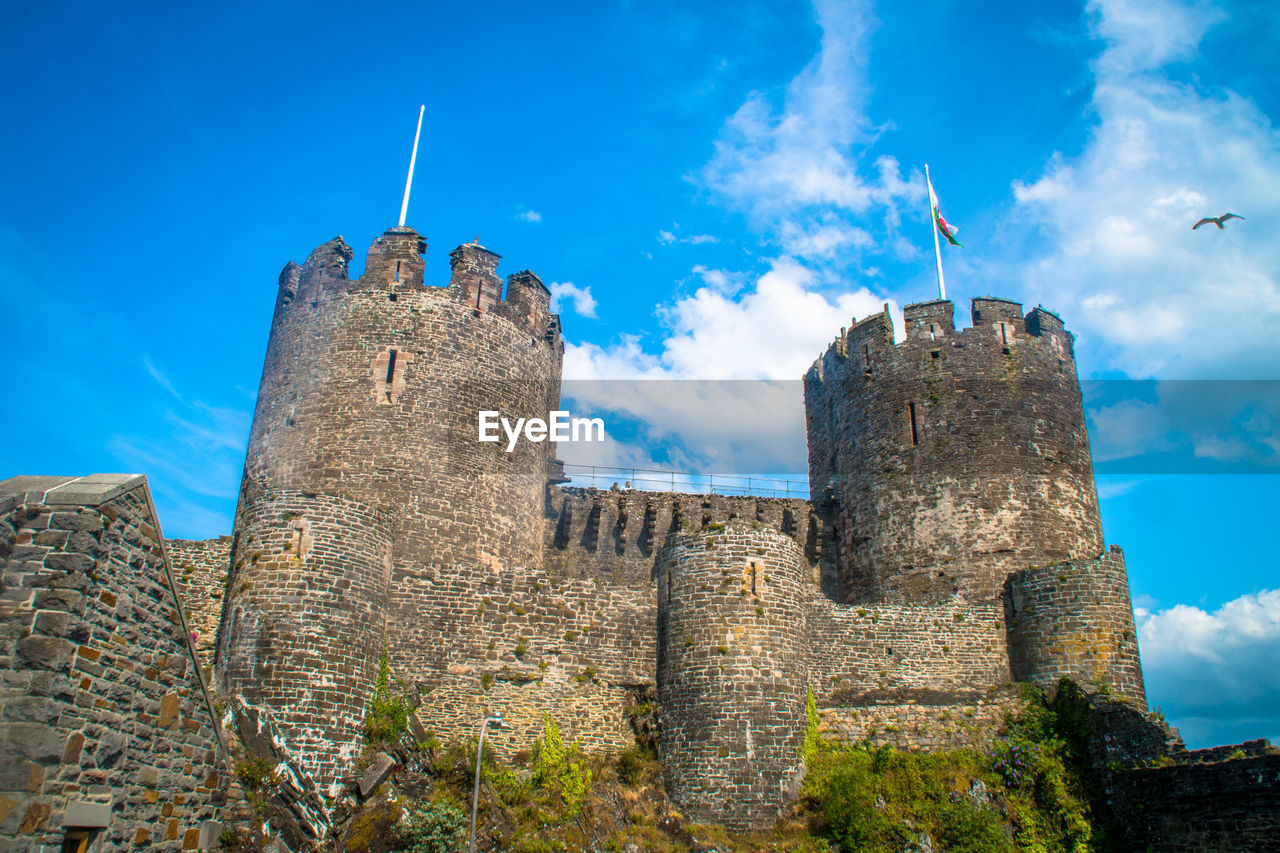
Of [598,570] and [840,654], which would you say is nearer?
[840,654]

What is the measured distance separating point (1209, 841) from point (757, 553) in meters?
10.2

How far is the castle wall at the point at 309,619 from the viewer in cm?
1752

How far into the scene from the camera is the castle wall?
57.5ft

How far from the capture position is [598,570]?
2709 centimetres

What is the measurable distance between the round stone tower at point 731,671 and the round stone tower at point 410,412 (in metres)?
4.94

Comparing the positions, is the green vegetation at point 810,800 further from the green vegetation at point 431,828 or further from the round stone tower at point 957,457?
the round stone tower at point 957,457

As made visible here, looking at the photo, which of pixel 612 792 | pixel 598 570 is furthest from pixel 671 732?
pixel 598 570

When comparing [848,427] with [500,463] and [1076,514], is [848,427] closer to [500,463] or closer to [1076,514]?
[1076,514]

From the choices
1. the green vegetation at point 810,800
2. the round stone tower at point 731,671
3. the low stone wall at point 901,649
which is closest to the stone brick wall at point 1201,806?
the green vegetation at point 810,800

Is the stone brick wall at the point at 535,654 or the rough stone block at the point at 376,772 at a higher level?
the stone brick wall at the point at 535,654

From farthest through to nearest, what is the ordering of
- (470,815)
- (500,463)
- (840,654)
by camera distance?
(500,463)
(840,654)
(470,815)

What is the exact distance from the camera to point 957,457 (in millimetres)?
26812

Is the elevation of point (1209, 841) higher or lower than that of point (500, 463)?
lower

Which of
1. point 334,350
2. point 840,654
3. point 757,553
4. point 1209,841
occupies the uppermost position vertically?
point 334,350
